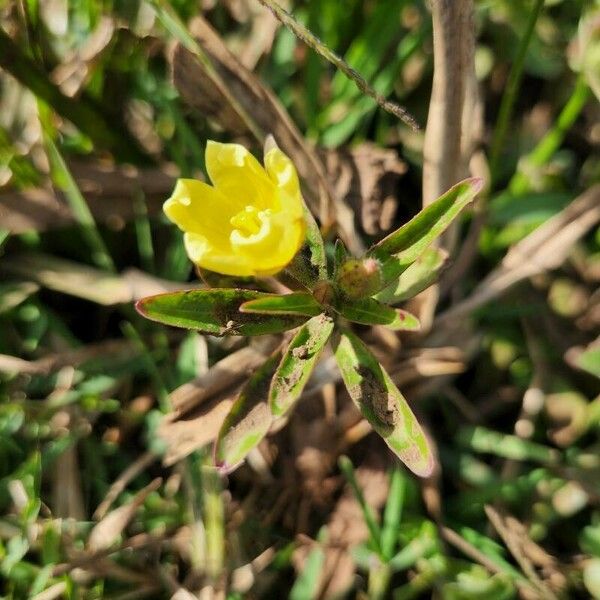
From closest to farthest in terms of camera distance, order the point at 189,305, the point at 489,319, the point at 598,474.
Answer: the point at 189,305 < the point at 598,474 < the point at 489,319

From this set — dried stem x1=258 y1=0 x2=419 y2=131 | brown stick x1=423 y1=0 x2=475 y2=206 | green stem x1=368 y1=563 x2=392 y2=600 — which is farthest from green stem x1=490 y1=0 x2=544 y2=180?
green stem x1=368 y1=563 x2=392 y2=600

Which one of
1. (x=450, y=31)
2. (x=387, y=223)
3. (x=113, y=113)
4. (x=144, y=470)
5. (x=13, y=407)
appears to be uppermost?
(x=450, y=31)

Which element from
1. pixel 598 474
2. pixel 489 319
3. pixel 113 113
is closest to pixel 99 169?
pixel 113 113

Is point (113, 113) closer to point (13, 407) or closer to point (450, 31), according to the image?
point (13, 407)

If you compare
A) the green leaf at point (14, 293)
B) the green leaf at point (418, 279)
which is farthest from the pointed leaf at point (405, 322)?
the green leaf at point (14, 293)

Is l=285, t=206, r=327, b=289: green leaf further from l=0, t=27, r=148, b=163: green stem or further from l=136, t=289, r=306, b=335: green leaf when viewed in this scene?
l=0, t=27, r=148, b=163: green stem

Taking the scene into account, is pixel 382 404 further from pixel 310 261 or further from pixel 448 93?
pixel 448 93

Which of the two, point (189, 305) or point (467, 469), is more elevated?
point (189, 305)

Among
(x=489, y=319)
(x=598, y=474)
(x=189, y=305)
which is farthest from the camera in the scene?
(x=489, y=319)
